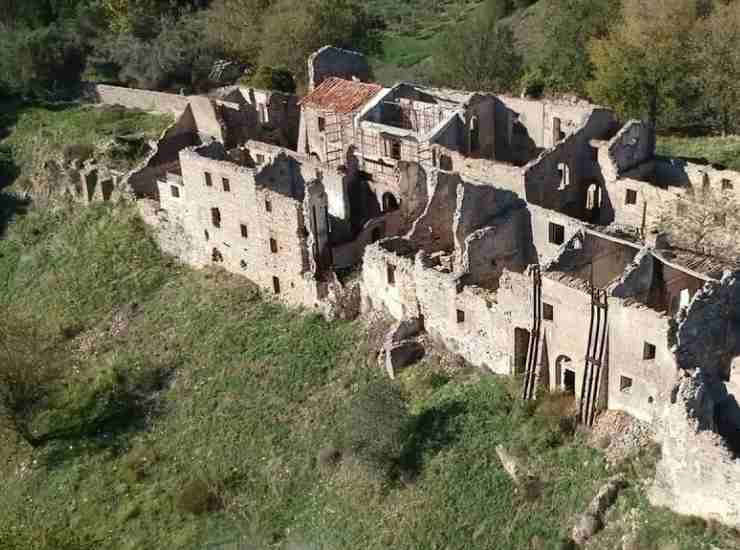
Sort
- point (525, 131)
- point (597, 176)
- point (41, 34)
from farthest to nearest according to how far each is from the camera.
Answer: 1. point (41, 34)
2. point (525, 131)
3. point (597, 176)

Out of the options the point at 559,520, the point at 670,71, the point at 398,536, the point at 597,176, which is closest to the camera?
the point at 559,520

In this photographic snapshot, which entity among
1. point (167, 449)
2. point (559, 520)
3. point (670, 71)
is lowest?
point (167, 449)

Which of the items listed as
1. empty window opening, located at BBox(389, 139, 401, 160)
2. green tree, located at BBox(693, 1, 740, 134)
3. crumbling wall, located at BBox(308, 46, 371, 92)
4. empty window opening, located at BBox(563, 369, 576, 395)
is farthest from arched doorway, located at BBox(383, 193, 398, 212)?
green tree, located at BBox(693, 1, 740, 134)

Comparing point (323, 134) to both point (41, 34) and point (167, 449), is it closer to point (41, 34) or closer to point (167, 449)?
point (167, 449)

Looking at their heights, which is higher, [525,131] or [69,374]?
[525,131]

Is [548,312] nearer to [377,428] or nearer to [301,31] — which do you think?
[377,428]

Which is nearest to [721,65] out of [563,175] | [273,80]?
[563,175]

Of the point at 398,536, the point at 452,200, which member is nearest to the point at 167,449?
the point at 398,536
